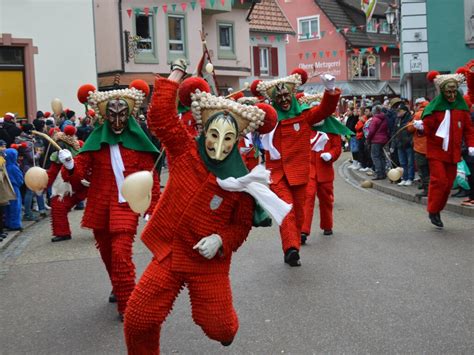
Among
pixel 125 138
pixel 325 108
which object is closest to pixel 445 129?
pixel 325 108

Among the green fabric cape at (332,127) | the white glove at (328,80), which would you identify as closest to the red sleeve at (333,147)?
the green fabric cape at (332,127)

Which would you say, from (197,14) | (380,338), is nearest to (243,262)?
(380,338)

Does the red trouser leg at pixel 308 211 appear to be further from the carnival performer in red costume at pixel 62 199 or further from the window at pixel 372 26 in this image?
the window at pixel 372 26

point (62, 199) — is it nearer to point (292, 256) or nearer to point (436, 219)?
point (292, 256)

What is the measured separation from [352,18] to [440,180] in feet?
127

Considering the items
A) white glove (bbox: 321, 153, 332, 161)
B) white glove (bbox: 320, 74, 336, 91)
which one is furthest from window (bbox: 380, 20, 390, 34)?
white glove (bbox: 320, 74, 336, 91)

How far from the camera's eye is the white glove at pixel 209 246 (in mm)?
3939

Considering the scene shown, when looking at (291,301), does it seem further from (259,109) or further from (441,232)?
(441,232)

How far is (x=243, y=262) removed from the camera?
799cm

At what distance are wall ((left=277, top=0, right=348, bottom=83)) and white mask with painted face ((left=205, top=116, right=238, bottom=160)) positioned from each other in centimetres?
3989

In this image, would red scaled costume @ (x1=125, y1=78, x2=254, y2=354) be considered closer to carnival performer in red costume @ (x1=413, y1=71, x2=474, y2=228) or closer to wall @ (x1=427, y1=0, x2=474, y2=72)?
carnival performer in red costume @ (x1=413, y1=71, x2=474, y2=228)

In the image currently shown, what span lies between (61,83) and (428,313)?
1730cm

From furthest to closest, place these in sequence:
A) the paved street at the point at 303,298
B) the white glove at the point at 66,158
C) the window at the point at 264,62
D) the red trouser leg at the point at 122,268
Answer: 1. the window at the point at 264,62
2. the white glove at the point at 66,158
3. the red trouser leg at the point at 122,268
4. the paved street at the point at 303,298

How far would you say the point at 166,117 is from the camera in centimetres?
413
